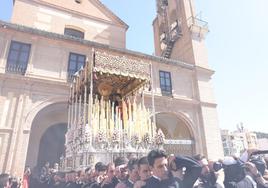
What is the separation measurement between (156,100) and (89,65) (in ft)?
18.7

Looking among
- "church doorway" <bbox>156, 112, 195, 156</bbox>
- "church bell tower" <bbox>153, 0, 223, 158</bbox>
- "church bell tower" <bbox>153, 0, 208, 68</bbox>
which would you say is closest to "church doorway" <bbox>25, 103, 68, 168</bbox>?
"church doorway" <bbox>156, 112, 195, 156</bbox>

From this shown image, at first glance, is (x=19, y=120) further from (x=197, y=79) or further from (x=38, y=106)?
(x=197, y=79)

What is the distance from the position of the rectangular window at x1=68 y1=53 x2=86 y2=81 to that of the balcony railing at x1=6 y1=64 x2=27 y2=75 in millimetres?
2192

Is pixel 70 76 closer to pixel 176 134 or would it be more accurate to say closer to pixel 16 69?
pixel 16 69

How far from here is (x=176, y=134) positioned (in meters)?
15.5

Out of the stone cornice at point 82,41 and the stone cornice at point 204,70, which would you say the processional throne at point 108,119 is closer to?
the stone cornice at point 82,41

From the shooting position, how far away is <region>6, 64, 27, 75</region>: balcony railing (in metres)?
10.8

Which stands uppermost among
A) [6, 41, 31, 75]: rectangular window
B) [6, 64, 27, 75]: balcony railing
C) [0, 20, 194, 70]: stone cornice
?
[0, 20, 194, 70]: stone cornice

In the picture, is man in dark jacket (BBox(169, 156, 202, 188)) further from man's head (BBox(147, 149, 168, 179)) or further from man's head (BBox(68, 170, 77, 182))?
man's head (BBox(68, 170, 77, 182))

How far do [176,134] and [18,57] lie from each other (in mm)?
10523

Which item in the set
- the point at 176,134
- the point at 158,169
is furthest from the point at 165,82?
the point at 158,169

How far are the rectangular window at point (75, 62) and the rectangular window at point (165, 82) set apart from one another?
4.94m

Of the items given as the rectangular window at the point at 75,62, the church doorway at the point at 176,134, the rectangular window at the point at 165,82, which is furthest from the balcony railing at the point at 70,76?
the church doorway at the point at 176,134

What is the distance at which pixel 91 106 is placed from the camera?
26.3 ft
